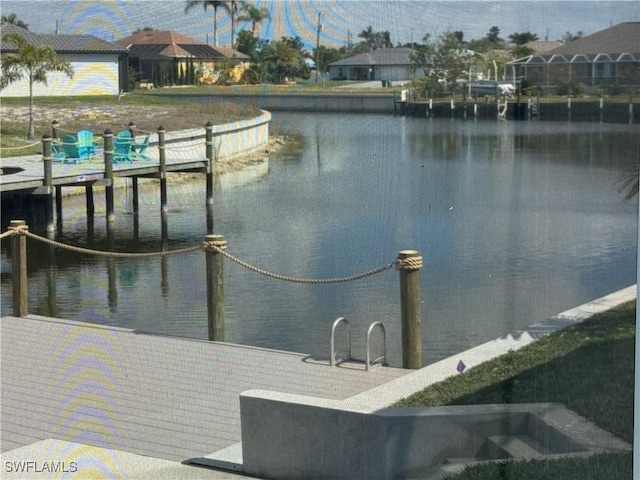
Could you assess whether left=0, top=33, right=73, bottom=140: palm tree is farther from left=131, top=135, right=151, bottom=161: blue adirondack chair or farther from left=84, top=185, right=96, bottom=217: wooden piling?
left=84, top=185, right=96, bottom=217: wooden piling

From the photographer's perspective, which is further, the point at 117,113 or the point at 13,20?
the point at 117,113

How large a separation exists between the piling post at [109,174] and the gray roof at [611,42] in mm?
3003

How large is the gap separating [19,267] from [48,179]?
1.30m

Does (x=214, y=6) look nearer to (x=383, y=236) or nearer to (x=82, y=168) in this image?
(x=383, y=236)

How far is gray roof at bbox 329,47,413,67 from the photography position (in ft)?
13.7

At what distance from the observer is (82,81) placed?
5.14m

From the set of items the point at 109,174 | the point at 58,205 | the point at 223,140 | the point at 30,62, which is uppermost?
the point at 30,62

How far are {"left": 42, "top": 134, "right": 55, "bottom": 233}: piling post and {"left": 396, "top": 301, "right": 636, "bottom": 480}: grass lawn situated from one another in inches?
125

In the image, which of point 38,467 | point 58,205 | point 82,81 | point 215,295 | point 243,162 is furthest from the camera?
point 58,205

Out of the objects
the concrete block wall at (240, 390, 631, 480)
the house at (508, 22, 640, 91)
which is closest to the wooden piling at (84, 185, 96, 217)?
the concrete block wall at (240, 390, 631, 480)

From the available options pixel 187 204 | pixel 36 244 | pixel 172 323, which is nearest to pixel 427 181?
pixel 187 204

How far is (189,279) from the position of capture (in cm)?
648

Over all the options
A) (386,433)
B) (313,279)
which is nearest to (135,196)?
(313,279)

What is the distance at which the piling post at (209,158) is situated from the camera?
5136 mm
